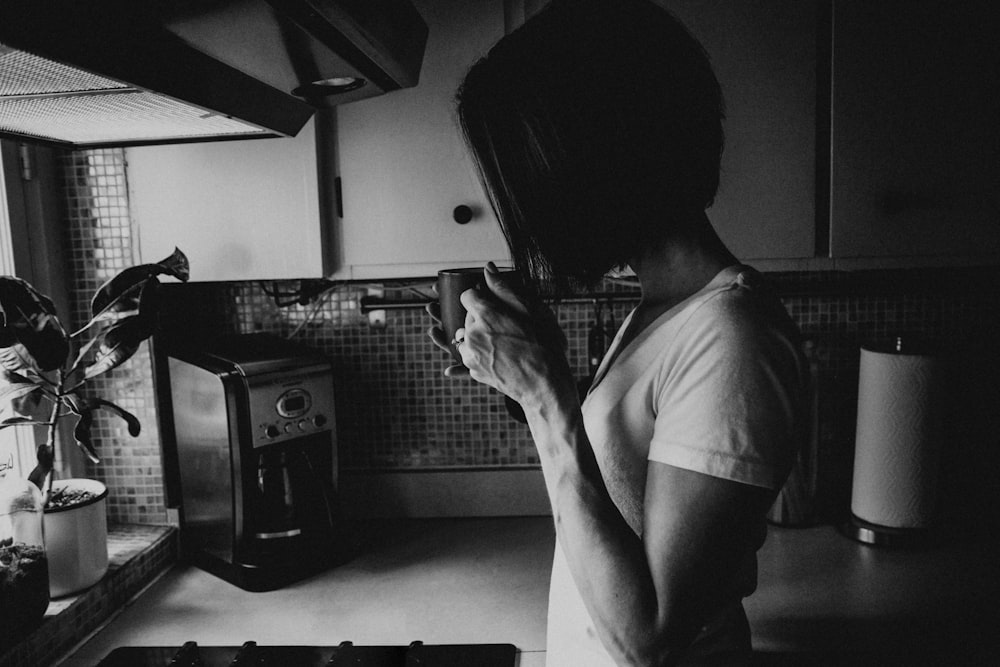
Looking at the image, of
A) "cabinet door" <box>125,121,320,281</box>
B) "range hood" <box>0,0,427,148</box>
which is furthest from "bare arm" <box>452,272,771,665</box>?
"cabinet door" <box>125,121,320,281</box>

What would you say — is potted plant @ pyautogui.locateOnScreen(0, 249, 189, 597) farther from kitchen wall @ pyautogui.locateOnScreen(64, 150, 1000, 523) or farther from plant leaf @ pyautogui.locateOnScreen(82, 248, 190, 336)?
kitchen wall @ pyautogui.locateOnScreen(64, 150, 1000, 523)

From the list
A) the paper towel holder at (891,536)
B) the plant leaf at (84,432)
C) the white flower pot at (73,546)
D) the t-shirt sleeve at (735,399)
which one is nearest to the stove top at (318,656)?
the white flower pot at (73,546)

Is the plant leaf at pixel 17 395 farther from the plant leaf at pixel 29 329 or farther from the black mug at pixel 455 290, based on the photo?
the black mug at pixel 455 290

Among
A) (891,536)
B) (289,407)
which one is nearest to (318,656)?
(289,407)

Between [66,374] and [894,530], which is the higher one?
[66,374]

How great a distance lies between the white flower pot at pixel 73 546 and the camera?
4.11 ft

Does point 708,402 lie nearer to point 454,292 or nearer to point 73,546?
point 454,292

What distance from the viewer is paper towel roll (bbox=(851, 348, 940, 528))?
1.42m

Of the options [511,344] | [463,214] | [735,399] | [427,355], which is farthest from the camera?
[427,355]

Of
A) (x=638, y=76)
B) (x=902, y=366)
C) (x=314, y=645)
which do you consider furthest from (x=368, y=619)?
(x=902, y=366)

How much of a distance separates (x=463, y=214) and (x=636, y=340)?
0.69m

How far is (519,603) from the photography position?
4.34 ft

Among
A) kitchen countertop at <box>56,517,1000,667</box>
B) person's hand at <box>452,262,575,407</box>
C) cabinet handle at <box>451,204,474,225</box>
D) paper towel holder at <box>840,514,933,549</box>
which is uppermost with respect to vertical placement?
cabinet handle at <box>451,204,474,225</box>

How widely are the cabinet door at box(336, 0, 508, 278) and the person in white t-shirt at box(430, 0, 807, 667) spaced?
58 centimetres
